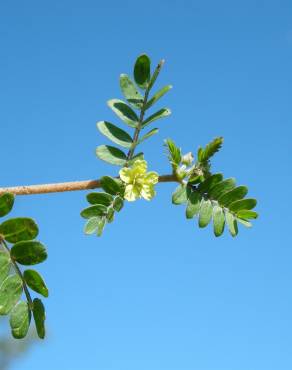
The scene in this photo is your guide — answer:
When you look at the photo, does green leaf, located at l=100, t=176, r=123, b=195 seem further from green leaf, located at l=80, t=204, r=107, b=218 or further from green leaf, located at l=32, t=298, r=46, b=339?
green leaf, located at l=32, t=298, r=46, b=339

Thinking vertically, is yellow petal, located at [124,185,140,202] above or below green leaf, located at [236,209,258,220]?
below

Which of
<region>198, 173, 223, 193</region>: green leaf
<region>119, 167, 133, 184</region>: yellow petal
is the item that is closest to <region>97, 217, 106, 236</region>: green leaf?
<region>119, 167, 133, 184</region>: yellow petal

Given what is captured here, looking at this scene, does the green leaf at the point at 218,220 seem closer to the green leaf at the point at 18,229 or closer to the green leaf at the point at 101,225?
the green leaf at the point at 101,225

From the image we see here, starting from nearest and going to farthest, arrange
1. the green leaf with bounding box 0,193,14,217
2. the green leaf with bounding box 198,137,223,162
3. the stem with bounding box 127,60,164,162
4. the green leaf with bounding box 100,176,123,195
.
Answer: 1. the green leaf with bounding box 0,193,14,217
2. the green leaf with bounding box 100,176,123,195
3. the green leaf with bounding box 198,137,223,162
4. the stem with bounding box 127,60,164,162

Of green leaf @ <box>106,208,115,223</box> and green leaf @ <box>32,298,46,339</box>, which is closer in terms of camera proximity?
green leaf @ <box>32,298,46,339</box>

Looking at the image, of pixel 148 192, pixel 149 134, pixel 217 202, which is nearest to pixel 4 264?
pixel 148 192

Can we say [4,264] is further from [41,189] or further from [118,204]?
[118,204]

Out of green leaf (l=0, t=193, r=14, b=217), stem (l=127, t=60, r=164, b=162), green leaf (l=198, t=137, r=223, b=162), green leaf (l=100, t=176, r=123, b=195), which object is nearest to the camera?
green leaf (l=0, t=193, r=14, b=217)

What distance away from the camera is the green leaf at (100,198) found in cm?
202

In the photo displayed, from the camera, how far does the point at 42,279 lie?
1.86 metres

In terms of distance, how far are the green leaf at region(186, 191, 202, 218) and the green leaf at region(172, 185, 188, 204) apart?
0.07ft

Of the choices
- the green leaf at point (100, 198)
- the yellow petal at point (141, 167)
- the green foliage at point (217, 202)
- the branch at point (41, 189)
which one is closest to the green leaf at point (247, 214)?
the green foliage at point (217, 202)

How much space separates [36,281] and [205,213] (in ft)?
2.01

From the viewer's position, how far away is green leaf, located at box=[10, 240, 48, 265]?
6.08 ft
